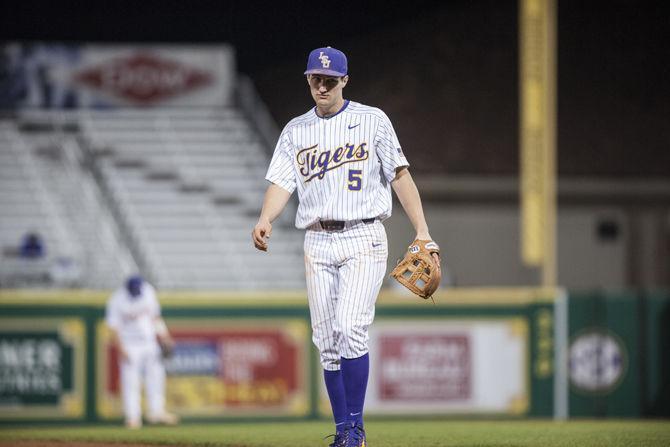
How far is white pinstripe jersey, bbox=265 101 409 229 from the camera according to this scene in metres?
5.86

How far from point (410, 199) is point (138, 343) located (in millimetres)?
7120

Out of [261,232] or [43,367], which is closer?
[261,232]

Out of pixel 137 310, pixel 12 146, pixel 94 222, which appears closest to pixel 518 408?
pixel 137 310

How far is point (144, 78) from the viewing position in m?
20.2

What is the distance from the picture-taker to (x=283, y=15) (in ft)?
65.8

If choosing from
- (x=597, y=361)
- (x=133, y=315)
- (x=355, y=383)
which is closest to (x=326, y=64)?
(x=355, y=383)

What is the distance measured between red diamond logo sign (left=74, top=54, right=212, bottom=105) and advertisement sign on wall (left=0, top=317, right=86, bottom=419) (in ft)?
23.9

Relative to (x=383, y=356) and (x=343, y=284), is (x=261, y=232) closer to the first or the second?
(x=343, y=284)

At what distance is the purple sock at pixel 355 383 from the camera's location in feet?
19.1

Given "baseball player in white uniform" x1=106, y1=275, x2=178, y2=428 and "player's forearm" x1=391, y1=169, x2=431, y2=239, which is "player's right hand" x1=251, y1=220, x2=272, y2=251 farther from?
"baseball player in white uniform" x1=106, y1=275, x2=178, y2=428

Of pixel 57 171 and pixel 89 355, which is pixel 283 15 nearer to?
pixel 57 171

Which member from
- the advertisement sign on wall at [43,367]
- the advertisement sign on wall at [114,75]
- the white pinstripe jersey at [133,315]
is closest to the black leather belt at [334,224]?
the white pinstripe jersey at [133,315]

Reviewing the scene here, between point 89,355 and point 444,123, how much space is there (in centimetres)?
843

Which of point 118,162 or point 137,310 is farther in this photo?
point 118,162
